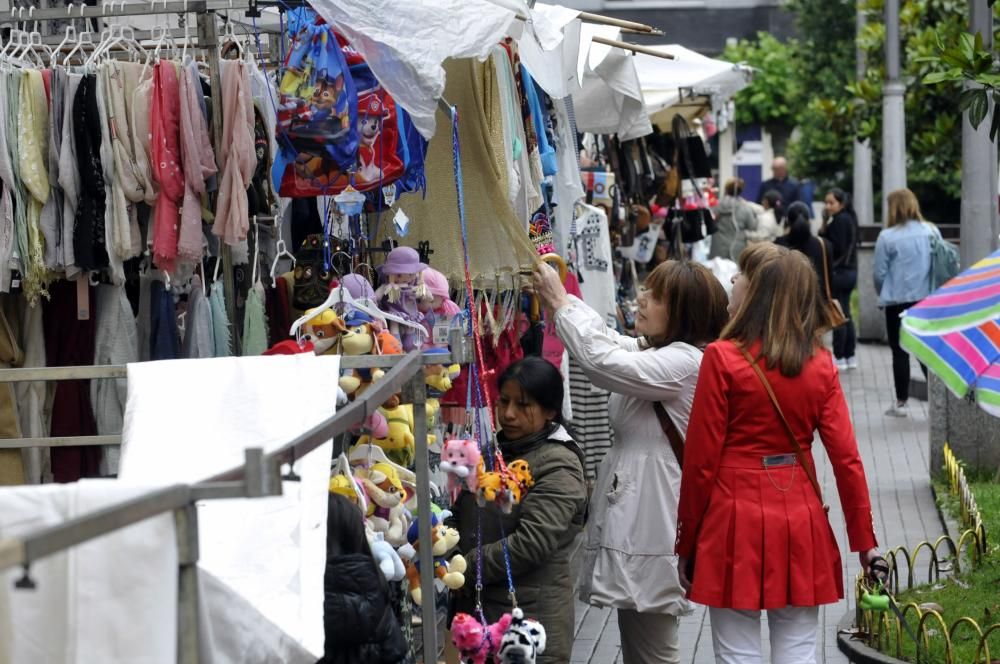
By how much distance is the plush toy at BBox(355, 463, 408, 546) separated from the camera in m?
4.50

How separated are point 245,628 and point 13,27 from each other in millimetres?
4127

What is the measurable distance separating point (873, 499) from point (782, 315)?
19.3 ft

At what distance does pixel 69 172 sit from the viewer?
5727 millimetres

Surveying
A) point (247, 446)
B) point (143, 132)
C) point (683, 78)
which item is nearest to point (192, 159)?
point (143, 132)

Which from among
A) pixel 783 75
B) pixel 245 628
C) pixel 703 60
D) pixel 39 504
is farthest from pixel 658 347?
pixel 783 75

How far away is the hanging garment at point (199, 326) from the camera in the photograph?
19.6 feet

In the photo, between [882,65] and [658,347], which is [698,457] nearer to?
[658,347]

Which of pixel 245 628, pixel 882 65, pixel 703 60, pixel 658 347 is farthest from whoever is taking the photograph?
pixel 882 65

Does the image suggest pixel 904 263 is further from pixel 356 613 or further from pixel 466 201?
pixel 356 613

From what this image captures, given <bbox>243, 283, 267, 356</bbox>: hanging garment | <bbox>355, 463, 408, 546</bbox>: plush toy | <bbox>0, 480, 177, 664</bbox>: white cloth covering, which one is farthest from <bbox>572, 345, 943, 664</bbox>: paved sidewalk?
<bbox>0, 480, 177, 664</bbox>: white cloth covering

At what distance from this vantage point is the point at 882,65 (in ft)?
64.9

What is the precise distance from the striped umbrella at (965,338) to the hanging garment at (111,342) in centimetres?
312

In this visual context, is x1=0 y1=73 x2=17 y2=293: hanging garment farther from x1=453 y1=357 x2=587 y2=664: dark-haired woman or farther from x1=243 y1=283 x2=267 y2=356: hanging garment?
x1=453 y1=357 x2=587 y2=664: dark-haired woman

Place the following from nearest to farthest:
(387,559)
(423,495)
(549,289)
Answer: (423,495) < (387,559) < (549,289)
